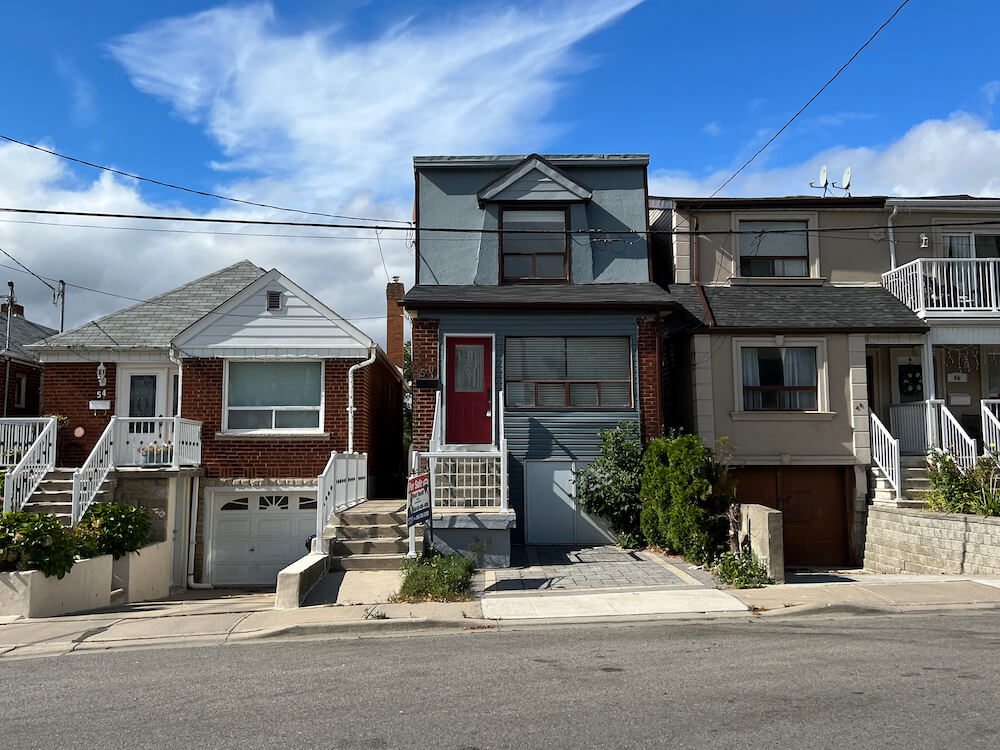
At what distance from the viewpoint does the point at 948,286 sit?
17.4 m

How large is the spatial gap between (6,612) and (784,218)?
1616cm

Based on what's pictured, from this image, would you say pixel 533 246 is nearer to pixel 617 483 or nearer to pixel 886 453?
pixel 617 483

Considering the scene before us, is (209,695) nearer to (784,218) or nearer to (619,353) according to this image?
(619,353)

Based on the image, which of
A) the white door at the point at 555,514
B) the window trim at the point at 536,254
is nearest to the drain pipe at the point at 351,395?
the window trim at the point at 536,254

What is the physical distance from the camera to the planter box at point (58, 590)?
10641 millimetres

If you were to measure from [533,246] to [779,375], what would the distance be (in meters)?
5.87

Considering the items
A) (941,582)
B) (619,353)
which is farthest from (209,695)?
(619,353)

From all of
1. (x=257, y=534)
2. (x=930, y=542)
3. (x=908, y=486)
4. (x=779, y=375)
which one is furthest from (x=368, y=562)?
(x=908, y=486)

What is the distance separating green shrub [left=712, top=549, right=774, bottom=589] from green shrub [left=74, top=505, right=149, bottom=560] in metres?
9.55

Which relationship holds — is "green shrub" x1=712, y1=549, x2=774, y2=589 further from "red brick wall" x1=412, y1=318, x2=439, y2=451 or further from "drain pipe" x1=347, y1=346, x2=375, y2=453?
"drain pipe" x1=347, y1=346, x2=375, y2=453

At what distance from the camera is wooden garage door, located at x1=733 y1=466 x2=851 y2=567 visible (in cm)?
1672

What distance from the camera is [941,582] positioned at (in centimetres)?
1145

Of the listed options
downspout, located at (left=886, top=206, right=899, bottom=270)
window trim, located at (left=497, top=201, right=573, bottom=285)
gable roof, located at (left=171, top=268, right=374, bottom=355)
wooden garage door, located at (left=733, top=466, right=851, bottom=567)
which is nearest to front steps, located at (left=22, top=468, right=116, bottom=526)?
gable roof, located at (left=171, top=268, right=374, bottom=355)

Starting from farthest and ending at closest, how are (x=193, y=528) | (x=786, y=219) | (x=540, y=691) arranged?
(x=786, y=219) < (x=193, y=528) < (x=540, y=691)
